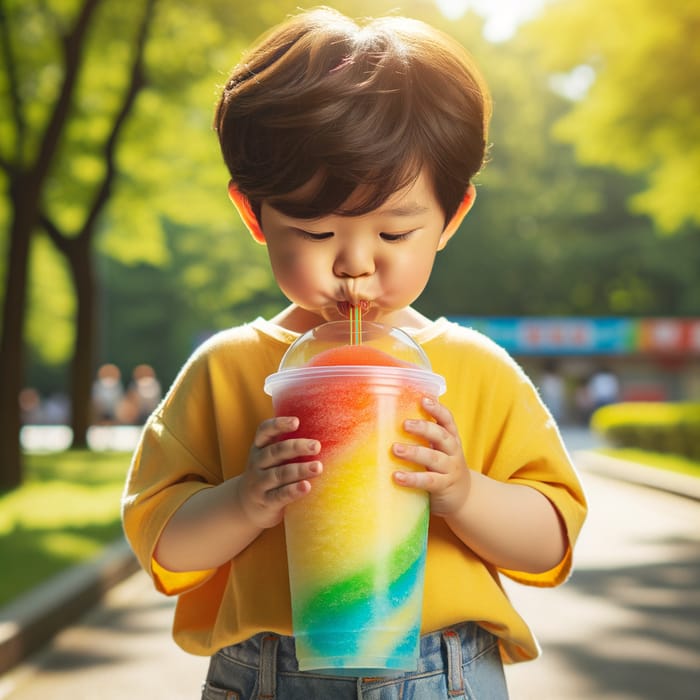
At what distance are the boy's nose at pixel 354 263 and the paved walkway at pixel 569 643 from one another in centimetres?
386

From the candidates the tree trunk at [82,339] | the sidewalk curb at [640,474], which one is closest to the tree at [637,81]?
the sidewalk curb at [640,474]

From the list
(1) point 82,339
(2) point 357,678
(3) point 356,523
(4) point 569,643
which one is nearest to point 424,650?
(2) point 357,678

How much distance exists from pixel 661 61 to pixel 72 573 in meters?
13.7

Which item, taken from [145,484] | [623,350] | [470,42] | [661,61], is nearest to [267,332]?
[145,484]

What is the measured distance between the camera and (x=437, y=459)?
1.81 meters

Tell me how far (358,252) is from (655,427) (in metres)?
19.8

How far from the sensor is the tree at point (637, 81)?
17766mm

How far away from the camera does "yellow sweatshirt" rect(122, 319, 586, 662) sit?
6.68ft

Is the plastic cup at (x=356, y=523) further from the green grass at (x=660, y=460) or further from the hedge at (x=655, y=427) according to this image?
the hedge at (x=655, y=427)

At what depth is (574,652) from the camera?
6.24 m

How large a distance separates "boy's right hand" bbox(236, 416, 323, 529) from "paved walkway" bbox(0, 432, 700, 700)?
3.79 m

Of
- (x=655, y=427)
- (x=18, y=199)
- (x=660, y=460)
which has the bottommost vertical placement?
(x=660, y=460)

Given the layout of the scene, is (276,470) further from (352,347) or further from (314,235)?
(314,235)

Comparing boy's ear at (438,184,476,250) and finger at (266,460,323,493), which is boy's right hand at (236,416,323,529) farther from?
boy's ear at (438,184,476,250)
